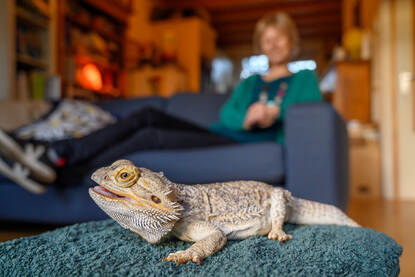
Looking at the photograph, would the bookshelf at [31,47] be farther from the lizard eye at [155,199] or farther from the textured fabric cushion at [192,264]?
the lizard eye at [155,199]

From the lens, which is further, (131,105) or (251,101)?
(131,105)

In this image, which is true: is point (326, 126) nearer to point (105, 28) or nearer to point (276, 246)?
point (276, 246)

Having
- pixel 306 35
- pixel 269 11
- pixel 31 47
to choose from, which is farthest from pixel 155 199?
pixel 306 35

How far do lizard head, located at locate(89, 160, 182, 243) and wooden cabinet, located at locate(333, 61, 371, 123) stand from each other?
350 centimetres

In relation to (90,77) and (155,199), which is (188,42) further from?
(155,199)

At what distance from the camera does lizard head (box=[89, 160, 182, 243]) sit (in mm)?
624

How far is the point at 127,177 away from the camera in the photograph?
24.4 inches

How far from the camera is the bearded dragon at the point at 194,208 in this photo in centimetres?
63

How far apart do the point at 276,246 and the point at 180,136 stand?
0.79 m

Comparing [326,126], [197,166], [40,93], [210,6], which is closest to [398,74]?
[326,126]

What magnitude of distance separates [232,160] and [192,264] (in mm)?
578

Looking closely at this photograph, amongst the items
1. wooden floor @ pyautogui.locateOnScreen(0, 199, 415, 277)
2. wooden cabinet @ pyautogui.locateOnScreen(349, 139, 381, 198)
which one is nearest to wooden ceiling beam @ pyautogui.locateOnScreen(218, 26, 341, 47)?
wooden cabinet @ pyautogui.locateOnScreen(349, 139, 381, 198)

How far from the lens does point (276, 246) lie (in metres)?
0.75

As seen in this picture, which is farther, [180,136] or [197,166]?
[180,136]
